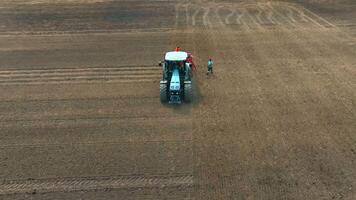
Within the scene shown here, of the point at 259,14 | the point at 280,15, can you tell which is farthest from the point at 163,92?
the point at 280,15

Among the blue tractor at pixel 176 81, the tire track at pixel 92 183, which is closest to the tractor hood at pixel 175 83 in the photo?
the blue tractor at pixel 176 81

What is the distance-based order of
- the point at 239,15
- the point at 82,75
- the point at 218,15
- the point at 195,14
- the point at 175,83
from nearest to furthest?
the point at 175,83 < the point at 82,75 < the point at 239,15 < the point at 218,15 < the point at 195,14

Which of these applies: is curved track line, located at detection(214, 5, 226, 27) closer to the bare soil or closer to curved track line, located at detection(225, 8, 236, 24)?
curved track line, located at detection(225, 8, 236, 24)

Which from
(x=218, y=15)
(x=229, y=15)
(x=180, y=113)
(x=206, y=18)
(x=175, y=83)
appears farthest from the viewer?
(x=218, y=15)

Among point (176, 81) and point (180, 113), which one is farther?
point (176, 81)

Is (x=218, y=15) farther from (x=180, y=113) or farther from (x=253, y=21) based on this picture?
(x=180, y=113)

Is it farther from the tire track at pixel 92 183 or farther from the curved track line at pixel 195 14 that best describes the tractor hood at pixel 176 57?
the curved track line at pixel 195 14

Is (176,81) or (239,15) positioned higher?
(176,81)
